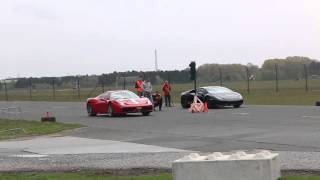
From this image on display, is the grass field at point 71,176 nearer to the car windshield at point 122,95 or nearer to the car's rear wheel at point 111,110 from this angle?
the car's rear wheel at point 111,110

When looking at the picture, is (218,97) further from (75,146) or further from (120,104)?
(75,146)

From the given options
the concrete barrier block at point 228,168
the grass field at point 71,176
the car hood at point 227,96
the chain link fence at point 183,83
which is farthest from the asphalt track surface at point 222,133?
the chain link fence at point 183,83

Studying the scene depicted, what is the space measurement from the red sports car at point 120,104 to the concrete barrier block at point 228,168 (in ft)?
73.2

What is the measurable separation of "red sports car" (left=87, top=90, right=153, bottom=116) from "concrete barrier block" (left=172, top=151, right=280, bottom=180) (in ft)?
73.2

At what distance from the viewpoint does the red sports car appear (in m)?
30.1

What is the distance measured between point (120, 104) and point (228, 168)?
74.6ft

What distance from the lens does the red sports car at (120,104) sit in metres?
30.1

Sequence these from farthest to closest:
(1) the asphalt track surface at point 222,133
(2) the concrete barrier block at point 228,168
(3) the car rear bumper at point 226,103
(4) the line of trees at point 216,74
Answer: (4) the line of trees at point 216,74, (3) the car rear bumper at point 226,103, (1) the asphalt track surface at point 222,133, (2) the concrete barrier block at point 228,168

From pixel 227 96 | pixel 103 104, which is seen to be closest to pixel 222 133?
pixel 103 104

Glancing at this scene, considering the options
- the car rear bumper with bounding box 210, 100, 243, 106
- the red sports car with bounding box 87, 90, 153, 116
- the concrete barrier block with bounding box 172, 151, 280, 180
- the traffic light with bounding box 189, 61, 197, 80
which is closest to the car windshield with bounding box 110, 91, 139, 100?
the red sports car with bounding box 87, 90, 153, 116

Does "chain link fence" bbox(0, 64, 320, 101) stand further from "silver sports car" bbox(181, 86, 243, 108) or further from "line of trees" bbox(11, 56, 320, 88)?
"silver sports car" bbox(181, 86, 243, 108)

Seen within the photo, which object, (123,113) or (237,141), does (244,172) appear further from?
(123,113)

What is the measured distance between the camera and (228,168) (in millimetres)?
7512

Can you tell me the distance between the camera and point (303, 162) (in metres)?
10.9
